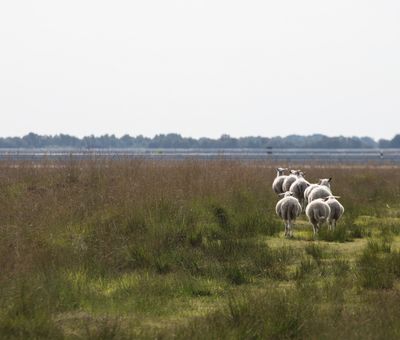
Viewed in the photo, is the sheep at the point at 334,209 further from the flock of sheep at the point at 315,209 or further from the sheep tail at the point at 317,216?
the sheep tail at the point at 317,216

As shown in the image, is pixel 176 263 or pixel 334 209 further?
pixel 334 209

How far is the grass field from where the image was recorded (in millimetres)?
7102

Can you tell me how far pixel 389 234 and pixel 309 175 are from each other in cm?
1536

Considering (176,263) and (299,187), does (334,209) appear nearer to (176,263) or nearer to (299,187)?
(299,187)

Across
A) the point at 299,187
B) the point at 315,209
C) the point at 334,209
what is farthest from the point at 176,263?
the point at 299,187

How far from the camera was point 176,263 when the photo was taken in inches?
430

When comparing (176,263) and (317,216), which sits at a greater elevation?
(317,216)

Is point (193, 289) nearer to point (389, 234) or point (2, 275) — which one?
point (2, 275)

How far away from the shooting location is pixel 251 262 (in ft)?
35.6

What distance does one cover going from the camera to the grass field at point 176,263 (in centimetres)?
710

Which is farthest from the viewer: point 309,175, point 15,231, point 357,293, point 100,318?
point 309,175

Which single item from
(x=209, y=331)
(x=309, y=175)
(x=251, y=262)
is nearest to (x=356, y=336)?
(x=209, y=331)

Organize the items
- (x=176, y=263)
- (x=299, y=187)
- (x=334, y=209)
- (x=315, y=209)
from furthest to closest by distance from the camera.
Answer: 1. (x=299, y=187)
2. (x=334, y=209)
3. (x=315, y=209)
4. (x=176, y=263)

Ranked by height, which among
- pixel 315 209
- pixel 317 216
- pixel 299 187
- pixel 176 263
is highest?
pixel 299 187
